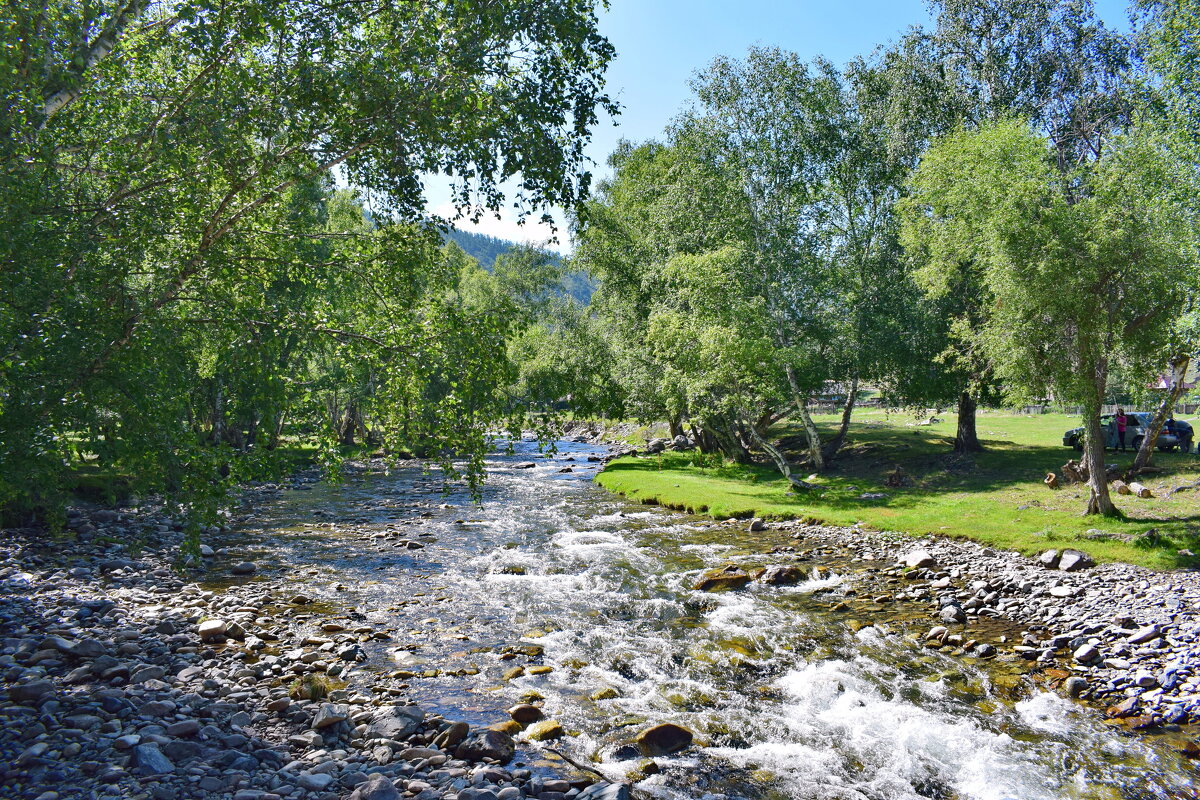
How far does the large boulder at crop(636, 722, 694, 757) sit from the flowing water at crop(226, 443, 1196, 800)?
10.4 inches

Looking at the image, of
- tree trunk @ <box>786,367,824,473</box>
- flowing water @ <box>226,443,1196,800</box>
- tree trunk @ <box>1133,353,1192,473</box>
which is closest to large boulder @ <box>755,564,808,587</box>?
flowing water @ <box>226,443,1196,800</box>

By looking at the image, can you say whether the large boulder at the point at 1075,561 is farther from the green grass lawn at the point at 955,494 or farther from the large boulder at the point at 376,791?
the large boulder at the point at 376,791

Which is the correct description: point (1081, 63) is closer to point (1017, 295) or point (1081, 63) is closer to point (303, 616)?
point (1017, 295)

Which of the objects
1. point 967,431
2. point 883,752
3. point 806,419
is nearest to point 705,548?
point 883,752

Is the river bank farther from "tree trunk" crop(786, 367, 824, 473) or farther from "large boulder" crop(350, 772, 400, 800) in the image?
"tree trunk" crop(786, 367, 824, 473)

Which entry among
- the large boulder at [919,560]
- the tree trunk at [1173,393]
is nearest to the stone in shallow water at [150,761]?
the large boulder at [919,560]

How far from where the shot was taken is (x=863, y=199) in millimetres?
36500

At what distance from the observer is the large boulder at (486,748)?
9359 millimetres

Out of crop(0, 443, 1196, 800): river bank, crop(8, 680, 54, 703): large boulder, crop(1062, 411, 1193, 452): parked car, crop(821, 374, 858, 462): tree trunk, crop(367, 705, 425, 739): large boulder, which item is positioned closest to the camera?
crop(0, 443, 1196, 800): river bank

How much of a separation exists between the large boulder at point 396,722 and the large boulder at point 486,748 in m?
0.88

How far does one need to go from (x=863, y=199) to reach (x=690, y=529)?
2205 cm

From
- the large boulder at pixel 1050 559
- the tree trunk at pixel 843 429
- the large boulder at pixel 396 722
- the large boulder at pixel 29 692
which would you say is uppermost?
the tree trunk at pixel 843 429

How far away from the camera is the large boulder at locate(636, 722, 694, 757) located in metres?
10.1

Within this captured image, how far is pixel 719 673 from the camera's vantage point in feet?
42.3
